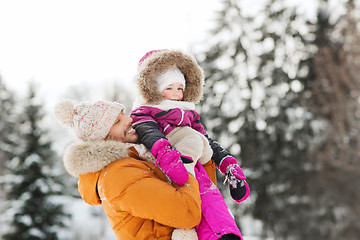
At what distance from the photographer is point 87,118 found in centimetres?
221

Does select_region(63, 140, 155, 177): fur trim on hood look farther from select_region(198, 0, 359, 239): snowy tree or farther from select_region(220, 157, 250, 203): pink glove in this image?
select_region(198, 0, 359, 239): snowy tree

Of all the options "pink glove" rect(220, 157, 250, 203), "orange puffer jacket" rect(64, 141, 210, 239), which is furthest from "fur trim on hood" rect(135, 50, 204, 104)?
"pink glove" rect(220, 157, 250, 203)

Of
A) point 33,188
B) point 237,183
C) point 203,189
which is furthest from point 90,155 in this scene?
point 33,188

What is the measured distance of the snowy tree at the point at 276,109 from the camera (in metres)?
17.3

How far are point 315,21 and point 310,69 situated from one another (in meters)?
2.62

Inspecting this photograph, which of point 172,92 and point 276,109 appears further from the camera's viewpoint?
point 276,109

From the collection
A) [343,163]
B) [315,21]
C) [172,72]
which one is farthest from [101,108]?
[315,21]

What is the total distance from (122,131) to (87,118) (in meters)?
0.26

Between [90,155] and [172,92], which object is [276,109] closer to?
[172,92]

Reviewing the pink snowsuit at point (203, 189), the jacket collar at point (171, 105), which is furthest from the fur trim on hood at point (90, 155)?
the jacket collar at point (171, 105)

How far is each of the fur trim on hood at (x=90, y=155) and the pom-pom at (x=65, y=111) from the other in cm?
16

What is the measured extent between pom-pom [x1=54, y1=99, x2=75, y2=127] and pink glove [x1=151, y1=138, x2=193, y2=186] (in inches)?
23.8

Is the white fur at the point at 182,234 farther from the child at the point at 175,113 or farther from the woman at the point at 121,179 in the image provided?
the child at the point at 175,113

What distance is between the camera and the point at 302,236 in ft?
57.5
